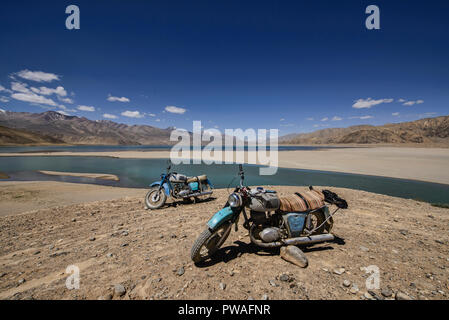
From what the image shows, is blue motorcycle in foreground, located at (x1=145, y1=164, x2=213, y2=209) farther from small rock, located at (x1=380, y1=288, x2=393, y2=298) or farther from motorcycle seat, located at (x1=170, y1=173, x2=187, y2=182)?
small rock, located at (x1=380, y1=288, x2=393, y2=298)

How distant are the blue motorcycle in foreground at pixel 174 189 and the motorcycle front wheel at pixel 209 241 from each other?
163 inches

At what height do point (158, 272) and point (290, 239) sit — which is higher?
→ point (290, 239)

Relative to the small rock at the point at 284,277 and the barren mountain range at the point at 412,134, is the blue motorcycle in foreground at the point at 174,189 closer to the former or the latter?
the small rock at the point at 284,277

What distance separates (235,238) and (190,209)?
9.90 ft

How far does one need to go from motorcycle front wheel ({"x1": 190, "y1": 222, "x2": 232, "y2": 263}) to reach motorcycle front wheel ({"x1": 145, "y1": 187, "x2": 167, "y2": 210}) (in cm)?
410

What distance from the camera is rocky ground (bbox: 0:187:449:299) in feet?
9.08

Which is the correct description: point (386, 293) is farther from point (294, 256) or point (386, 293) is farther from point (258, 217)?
point (258, 217)

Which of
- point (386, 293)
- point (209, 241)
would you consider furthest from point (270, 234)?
point (386, 293)

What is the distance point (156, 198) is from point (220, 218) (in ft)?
15.9

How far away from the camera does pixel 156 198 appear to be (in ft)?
23.7
